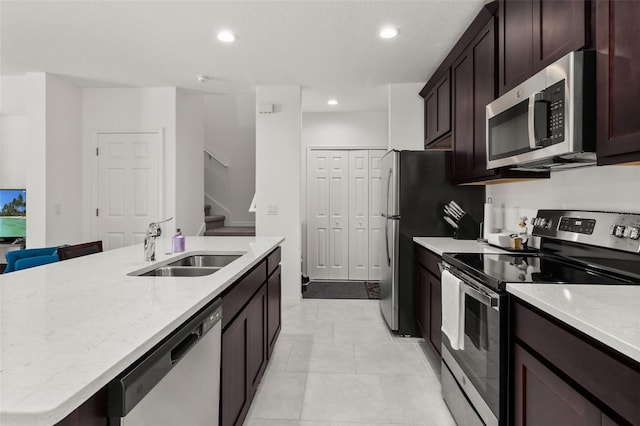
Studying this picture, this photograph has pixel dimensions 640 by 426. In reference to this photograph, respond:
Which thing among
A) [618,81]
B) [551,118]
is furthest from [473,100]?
[618,81]

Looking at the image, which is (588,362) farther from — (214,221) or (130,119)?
(214,221)

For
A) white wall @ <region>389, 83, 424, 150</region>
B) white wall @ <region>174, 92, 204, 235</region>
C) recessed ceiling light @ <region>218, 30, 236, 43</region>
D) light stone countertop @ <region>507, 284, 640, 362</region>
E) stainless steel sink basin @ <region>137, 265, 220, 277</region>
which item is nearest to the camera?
light stone countertop @ <region>507, 284, 640, 362</region>

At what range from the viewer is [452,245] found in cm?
261

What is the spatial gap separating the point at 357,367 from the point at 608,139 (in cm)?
208

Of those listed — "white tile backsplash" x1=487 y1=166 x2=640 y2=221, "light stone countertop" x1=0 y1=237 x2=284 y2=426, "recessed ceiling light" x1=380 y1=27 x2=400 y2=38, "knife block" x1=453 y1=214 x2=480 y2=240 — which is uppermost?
"recessed ceiling light" x1=380 y1=27 x2=400 y2=38

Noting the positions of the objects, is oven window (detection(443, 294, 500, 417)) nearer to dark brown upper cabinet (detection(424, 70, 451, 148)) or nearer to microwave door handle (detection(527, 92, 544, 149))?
microwave door handle (detection(527, 92, 544, 149))

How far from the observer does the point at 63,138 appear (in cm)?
423

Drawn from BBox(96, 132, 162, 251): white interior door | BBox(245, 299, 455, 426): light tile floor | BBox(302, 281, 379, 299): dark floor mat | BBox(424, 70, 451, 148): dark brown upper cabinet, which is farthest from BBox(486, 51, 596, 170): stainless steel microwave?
BBox(96, 132, 162, 251): white interior door

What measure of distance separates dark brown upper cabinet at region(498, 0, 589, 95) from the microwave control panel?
7.0 inches

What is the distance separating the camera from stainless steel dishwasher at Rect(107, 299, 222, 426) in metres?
0.72

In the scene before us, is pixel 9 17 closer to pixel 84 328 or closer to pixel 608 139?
pixel 84 328

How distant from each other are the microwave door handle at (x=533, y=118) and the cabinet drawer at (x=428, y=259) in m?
0.99

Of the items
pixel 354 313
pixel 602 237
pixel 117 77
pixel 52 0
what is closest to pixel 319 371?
pixel 354 313

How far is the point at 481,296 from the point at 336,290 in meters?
3.55
